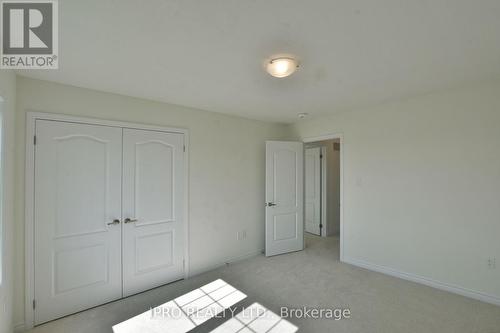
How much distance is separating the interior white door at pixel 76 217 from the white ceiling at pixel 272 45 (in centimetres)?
64

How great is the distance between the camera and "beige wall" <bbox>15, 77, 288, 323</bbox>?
227 cm

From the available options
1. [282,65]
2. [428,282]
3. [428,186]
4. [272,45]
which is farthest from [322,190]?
[272,45]

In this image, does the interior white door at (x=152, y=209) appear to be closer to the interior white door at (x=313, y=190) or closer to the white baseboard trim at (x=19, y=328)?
the white baseboard trim at (x=19, y=328)

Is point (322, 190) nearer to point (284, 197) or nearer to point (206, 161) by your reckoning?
point (284, 197)

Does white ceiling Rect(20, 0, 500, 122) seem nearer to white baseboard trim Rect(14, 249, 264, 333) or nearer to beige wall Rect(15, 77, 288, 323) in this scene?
beige wall Rect(15, 77, 288, 323)

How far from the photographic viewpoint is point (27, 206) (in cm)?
223

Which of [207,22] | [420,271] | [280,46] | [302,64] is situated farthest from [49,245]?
[420,271]

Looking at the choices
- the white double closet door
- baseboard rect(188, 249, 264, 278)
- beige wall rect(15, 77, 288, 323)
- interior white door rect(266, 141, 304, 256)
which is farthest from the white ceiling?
baseboard rect(188, 249, 264, 278)

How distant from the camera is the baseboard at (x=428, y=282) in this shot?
254 centimetres

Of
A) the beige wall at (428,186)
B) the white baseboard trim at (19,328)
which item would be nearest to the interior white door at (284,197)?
the beige wall at (428,186)

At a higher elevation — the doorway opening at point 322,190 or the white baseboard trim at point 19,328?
the doorway opening at point 322,190

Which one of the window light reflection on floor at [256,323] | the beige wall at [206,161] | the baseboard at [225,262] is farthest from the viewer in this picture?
the baseboard at [225,262]

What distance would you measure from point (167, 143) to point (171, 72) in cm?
112

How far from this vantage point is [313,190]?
17.9ft
